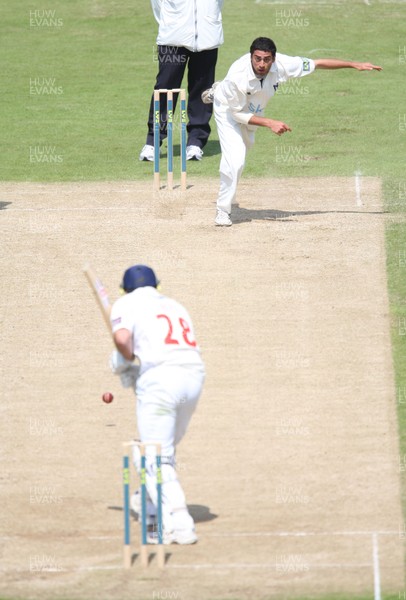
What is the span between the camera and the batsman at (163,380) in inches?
399

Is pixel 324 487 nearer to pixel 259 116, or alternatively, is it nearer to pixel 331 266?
pixel 331 266

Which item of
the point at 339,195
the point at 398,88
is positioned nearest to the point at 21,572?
the point at 339,195

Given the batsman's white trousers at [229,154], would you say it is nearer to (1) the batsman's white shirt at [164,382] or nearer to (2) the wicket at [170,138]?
(2) the wicket at [170,138]

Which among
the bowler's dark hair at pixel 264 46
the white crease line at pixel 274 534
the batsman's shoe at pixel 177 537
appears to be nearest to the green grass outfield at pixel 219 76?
the bowler's dark hair at pixel 264 46

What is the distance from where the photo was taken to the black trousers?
20.4 m

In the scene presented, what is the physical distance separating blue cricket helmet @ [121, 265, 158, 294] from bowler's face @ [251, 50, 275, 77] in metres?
6.60

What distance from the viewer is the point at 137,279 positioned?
10578 millimetres

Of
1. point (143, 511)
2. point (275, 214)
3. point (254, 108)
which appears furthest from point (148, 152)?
point (143, 511)

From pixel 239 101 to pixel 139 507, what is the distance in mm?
7652

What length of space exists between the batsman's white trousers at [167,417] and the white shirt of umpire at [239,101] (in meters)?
7.27

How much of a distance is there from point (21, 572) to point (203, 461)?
2374mm

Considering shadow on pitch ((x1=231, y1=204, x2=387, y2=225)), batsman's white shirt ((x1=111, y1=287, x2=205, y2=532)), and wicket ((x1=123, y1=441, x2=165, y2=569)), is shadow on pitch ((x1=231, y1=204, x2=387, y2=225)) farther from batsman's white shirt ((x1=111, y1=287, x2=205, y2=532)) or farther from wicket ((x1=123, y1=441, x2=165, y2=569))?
wicket ((x1=123, y1=441, x2=165, y2=569))

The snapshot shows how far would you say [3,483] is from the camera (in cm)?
1143

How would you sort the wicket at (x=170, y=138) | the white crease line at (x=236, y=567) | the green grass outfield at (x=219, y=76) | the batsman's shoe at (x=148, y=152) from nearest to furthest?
the white crease line at (x=236, y=567)
the wicket at (x=170, y=138)
the green grass outfield at (x=219, y=76)
the batsman's shoe at (x=148, y=152)
